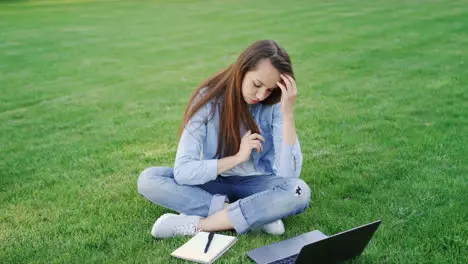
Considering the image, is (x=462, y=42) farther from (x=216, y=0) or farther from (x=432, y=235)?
(x=216, y=0)

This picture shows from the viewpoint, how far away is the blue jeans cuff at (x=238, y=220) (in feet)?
12.7

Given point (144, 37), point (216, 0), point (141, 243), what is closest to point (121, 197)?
point (141, 243)

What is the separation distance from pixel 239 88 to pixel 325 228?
1.11 m

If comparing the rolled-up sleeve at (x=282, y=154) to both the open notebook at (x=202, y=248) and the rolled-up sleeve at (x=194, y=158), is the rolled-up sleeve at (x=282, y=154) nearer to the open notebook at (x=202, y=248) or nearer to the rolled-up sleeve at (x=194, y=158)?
the rolled-up sleeve at (x=194, y=158)

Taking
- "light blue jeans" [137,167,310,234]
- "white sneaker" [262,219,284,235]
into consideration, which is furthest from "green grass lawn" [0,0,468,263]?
"light blue jeans" [137,167,310,234]

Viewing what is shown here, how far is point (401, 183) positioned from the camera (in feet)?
15.5

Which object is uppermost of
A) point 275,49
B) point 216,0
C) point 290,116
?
point 275,49

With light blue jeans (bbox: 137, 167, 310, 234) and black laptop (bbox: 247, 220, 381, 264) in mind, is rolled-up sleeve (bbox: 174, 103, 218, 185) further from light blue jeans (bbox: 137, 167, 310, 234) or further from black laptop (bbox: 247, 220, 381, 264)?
black laptop (bbox: 247, 220, 381, 264)

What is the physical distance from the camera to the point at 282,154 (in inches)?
158

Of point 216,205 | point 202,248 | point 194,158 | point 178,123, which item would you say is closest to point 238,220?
point 216,205

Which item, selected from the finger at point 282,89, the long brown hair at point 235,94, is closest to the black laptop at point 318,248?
the long brown hair at point 235,94

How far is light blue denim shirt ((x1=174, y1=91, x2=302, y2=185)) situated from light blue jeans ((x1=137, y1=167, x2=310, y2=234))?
85mm

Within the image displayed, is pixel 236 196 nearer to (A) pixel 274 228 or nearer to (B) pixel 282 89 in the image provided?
(A) pixel 274 228

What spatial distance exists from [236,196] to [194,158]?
0.56m
